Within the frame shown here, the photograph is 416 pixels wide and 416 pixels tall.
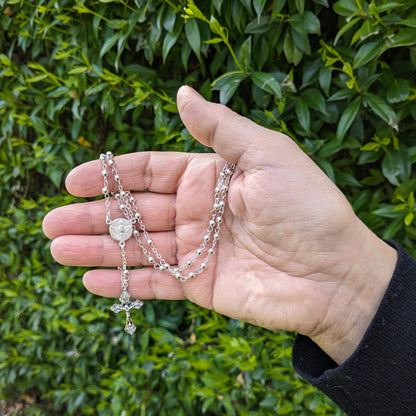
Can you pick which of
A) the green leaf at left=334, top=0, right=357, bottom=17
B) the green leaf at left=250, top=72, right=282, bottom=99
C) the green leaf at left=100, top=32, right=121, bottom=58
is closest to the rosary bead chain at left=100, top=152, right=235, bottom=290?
the green leaf at left=250, top=72, right=282, bottom=99

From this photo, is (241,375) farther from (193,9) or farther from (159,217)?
(193,9)

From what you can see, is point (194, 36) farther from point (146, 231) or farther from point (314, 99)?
point (146, 231)

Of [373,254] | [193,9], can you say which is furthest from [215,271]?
[193,9]

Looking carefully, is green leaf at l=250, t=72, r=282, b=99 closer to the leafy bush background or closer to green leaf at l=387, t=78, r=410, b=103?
the leafy bush background

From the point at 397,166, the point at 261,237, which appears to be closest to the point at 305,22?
the point at 397,166

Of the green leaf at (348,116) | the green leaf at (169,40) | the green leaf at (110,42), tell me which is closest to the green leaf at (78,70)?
the green leaf at (110,42)

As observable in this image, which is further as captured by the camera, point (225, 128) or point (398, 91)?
point (398, 91)

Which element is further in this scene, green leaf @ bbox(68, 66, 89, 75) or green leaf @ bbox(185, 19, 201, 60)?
green leaf @ bbox(68, 66, 89, 75)
